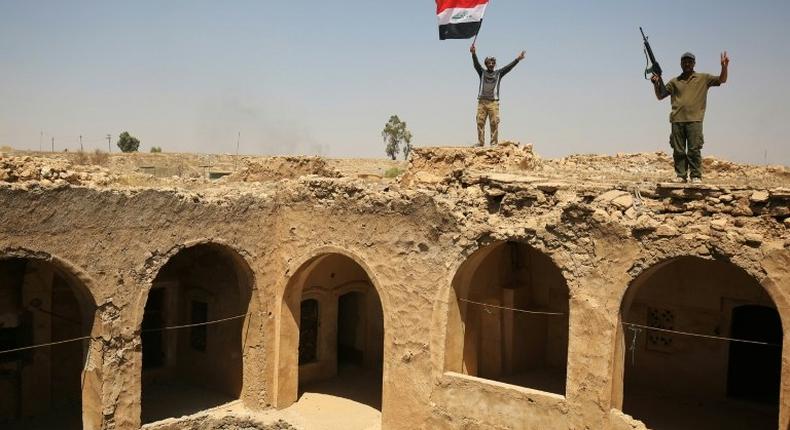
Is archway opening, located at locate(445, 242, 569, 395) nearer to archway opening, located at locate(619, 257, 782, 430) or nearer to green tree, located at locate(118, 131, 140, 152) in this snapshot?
archway opening, located at locate(619, 257, 782, 430)

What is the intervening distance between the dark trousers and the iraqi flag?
5.75 metres

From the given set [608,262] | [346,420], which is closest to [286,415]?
[346,420]

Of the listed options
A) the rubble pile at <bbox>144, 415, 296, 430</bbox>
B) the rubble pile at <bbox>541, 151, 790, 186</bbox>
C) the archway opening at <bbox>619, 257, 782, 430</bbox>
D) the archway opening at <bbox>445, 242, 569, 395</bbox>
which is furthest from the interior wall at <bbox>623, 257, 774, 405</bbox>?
the rubble pile at <bbox>144, 415, 296, 430</bbox>

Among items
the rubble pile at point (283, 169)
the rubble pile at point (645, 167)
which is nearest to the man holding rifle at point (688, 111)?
the rubble pile at point (645, 167)

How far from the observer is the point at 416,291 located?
12.2m

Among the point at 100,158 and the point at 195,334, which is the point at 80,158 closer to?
the point at 100,158

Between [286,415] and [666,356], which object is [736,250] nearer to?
[666,356]

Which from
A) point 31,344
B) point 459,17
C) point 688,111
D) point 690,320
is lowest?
point 31,344

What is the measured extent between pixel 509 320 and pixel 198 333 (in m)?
7.16

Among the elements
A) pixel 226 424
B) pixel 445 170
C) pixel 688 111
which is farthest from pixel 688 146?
pixel 226 424

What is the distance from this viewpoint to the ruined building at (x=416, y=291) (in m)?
10.4

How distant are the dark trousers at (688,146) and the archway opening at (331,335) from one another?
22.5 ft

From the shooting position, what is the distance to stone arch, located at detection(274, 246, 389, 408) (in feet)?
44.5

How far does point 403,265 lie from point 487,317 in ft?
8.65
